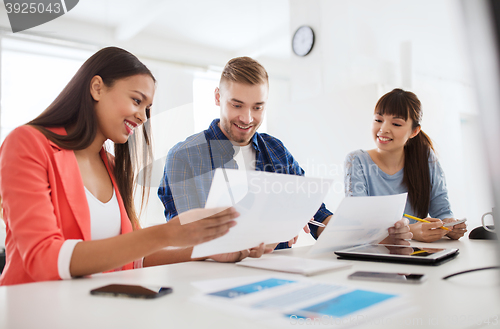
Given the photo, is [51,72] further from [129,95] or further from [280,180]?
[280,180]

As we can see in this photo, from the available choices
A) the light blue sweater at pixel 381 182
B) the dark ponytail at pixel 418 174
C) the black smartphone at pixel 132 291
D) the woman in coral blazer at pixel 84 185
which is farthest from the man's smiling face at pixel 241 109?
the black smartphone at pixel 132 291

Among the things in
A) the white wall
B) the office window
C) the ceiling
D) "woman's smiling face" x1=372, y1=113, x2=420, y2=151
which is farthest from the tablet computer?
the ceiling

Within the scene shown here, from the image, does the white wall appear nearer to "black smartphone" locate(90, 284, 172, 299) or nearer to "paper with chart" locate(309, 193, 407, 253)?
"paper with chart" locate(309, 193, 407, 253)

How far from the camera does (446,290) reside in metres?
0.55

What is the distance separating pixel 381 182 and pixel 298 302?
134 cm

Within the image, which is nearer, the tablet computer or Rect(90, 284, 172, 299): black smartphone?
Rect(90, 284, 172, 299): black smartphone

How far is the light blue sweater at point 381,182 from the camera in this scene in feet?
5.33

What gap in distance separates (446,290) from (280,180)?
338 millimetres

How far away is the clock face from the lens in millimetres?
3053

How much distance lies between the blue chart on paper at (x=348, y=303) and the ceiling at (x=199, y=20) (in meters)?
3.70

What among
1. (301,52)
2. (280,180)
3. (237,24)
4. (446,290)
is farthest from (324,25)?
(446,290)

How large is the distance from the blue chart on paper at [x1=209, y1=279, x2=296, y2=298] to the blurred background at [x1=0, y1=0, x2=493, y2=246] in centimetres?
129

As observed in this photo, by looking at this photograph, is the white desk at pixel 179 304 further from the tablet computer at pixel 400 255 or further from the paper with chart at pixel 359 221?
the paper with chart at pixel 359 221

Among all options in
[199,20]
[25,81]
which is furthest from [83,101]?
[199,20]
